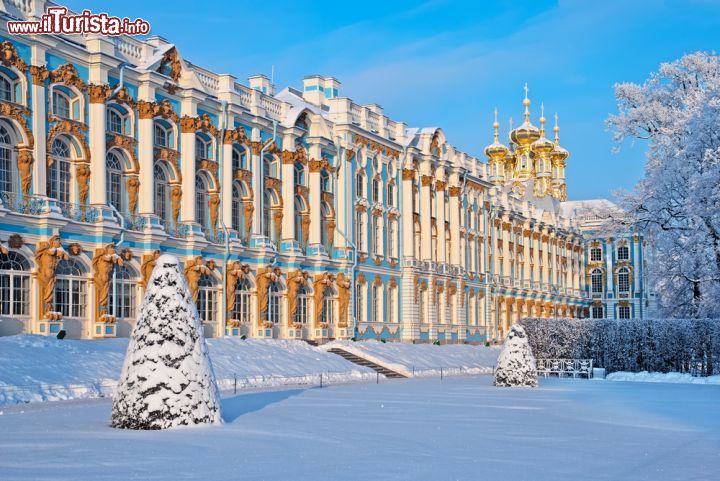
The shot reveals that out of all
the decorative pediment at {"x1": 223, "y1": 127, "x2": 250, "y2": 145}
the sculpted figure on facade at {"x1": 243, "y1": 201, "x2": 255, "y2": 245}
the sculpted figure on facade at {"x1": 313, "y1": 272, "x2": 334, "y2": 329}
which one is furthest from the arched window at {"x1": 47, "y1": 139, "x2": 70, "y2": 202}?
the sculpted figure on facade at {"x1": 313, "y1": 272, "x2": 334, "y2": 329}

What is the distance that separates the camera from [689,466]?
37.7 ft

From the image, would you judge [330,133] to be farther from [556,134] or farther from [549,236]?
[556,134]

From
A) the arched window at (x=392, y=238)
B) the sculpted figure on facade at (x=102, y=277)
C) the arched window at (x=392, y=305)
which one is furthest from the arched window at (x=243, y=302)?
the arched window at (x=392, y=238)

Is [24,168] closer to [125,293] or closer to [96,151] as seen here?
[96,151]

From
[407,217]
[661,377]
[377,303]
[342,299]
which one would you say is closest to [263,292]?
[342,299]

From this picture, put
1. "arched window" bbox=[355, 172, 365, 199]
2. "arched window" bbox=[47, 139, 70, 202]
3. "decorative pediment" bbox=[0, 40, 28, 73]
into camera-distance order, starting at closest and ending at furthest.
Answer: "decorative pediment" bbox=[0, 40, 28, 73], "arched window" bbox=[47, 139, 70, 202], "arched window" bbox=[355, 172, 365, 199]

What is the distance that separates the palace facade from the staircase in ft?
9.28

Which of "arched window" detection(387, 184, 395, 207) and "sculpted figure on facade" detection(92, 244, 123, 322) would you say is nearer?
"sculpted figure on facade" detection(92, 244, 123, 322)

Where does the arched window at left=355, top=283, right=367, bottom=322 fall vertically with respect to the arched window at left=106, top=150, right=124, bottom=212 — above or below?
below

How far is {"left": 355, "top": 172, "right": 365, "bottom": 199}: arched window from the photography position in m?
47.4

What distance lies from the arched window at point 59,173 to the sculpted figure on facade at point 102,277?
1.93 meters

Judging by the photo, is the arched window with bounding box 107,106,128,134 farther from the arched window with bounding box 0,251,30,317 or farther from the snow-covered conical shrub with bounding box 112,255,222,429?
the snow-covered conical shrub with bounding box 112,255,222,429

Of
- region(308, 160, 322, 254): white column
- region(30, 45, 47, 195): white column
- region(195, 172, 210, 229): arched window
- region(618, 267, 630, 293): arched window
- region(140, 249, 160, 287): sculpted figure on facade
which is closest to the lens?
region(30, 45, 47, 195): white column

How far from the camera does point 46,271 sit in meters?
28.5
